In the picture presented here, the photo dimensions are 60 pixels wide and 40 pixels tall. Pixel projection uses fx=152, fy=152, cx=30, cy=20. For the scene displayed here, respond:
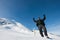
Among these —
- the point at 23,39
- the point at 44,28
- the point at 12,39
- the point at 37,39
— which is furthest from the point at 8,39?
the point at 44,28

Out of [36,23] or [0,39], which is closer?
[0,39]

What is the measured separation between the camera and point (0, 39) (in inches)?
339

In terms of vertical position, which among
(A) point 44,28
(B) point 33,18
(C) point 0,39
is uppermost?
(B) point 33,18

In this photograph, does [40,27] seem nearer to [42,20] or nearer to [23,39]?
[42,20]

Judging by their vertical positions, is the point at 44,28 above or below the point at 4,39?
above

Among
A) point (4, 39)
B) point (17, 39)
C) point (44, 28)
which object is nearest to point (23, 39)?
point (17, 39)

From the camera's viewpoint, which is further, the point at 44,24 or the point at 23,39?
the point at 44,24

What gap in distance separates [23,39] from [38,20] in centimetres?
300

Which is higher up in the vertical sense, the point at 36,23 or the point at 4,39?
the point at 36,23

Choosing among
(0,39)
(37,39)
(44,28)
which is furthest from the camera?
(44,28)

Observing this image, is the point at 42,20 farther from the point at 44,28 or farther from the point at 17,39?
the point at 17,39

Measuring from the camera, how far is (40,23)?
11.4m

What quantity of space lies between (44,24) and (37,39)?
2.43 metres

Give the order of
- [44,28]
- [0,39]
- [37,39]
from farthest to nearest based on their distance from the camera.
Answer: [44,28] < [37,39] < [0,39]
